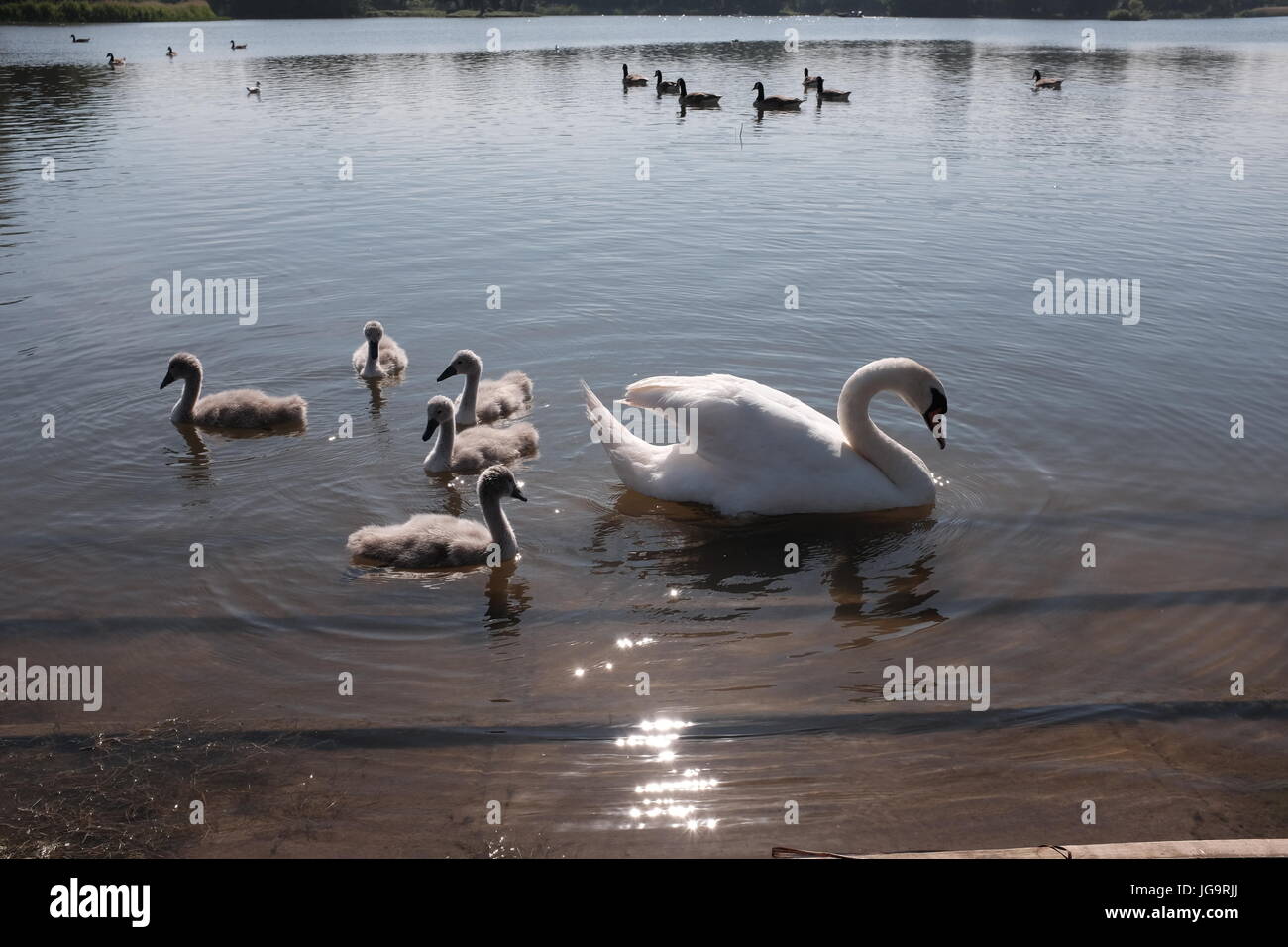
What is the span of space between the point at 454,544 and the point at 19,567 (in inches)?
118

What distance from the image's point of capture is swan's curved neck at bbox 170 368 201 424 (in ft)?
35.7

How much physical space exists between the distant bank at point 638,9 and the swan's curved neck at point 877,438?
9308 centimetres

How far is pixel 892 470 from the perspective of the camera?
8852 mm

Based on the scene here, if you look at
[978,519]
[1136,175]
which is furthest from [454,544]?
[1136,175]

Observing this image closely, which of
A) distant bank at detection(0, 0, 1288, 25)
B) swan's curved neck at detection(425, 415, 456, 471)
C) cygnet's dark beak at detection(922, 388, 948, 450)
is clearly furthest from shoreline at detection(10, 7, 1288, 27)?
cygnet's dark beak at detection(922, 388, 948, 450)

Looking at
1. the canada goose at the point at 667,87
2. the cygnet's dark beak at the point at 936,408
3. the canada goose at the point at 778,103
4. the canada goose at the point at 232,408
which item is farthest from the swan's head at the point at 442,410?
the canada goose at the point at 667,87

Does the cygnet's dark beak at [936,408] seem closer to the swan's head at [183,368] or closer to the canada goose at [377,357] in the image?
the canada goose at [377,357]

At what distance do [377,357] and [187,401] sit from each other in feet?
6.25

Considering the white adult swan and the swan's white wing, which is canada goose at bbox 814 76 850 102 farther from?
the swan's white wing

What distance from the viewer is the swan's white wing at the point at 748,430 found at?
870 centimetres

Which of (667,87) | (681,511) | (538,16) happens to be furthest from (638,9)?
(681,511)

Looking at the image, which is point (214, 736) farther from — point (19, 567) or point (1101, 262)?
point (1101, 262)

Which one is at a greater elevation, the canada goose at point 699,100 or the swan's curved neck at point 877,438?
the canada goose at point 699,100

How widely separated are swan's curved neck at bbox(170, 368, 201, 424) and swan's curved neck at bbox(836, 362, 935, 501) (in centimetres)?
605
